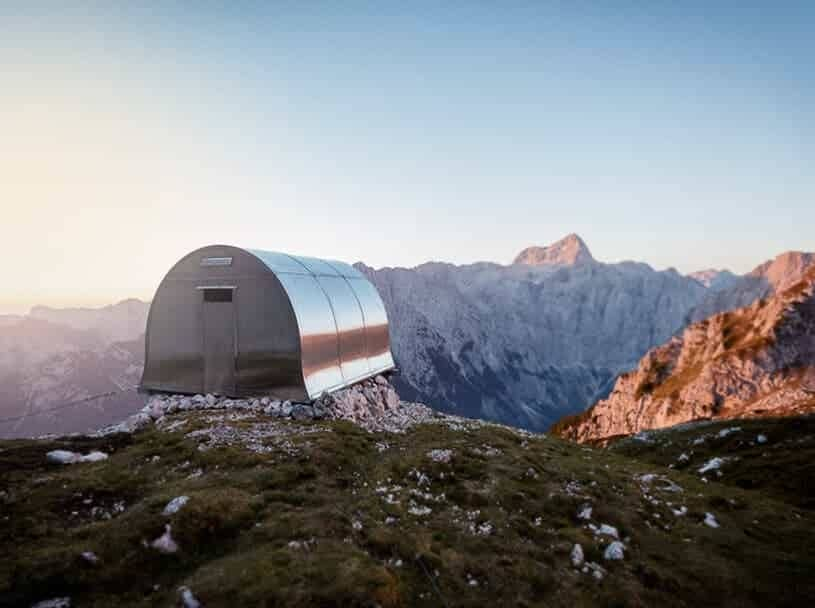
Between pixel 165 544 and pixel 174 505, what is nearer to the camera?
pixel 165 544

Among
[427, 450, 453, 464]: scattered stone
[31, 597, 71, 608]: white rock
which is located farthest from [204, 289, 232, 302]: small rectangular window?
[31, 597, 71, 608]: white rock

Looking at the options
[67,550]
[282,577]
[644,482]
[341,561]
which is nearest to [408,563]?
[341,561]

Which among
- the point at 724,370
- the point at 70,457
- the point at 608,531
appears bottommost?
the point at 724,370

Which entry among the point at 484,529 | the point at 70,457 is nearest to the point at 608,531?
the point at 484,529

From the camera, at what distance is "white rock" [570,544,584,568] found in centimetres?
1401

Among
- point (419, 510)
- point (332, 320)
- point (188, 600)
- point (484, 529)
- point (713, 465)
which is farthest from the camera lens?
point (713, 465)

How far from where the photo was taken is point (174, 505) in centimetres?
1440

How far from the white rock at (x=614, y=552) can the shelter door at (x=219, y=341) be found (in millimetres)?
26098

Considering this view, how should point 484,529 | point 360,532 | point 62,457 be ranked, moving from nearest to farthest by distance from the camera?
point 360,532 → point 484,529 → point 62,457

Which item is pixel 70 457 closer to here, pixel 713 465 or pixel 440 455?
pixel 440 455

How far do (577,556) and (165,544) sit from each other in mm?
12162

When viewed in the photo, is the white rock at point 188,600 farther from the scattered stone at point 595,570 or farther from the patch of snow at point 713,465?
the patch of snow at point 713,465

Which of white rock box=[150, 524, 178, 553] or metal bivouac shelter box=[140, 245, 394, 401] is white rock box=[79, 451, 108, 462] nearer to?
white rock box=[150, 524, 178, 553]

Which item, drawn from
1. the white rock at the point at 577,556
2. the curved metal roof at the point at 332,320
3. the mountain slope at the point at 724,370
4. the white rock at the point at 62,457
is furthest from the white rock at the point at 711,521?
the mountain slope at the point at 724,370
